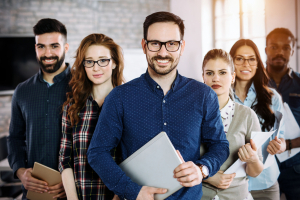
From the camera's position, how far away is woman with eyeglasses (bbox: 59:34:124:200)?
142cm

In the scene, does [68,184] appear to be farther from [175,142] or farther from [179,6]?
[179,6]

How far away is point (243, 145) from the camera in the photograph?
145 centimetres

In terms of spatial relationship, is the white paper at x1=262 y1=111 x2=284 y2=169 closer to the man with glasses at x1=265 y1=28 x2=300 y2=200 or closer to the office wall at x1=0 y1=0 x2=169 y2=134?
the man with glasses at x1=265 y1=28 x2=300 y2=200

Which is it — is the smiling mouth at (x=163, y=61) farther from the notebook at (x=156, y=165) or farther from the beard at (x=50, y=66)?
the beard at (x=50, y=66)

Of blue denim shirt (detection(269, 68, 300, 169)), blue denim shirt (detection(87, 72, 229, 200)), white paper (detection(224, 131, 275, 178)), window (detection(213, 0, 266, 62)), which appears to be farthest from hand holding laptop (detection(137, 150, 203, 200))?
window (detection(213, 0, 266, 62))

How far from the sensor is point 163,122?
1.21 meters

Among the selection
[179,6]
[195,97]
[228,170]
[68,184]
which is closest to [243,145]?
[228,170]

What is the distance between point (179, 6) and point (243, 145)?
2.35 meters

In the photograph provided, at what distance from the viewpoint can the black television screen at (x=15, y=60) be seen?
4.27 meters

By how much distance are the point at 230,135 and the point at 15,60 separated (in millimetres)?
4149

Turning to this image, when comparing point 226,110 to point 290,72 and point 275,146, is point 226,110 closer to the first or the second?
point 275,146

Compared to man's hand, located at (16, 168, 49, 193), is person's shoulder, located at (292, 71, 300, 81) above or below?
above

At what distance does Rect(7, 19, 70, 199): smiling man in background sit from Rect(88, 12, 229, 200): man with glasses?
0.68 m

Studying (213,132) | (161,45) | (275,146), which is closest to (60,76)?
(161,45)
